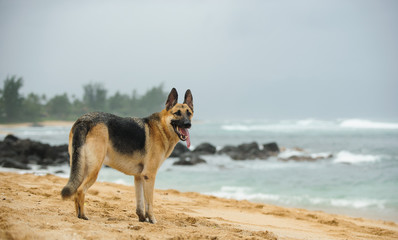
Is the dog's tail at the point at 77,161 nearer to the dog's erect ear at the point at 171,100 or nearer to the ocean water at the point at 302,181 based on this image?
the dog's erect ear at the point at 171,100

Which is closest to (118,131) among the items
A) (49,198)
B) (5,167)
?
(49,198)

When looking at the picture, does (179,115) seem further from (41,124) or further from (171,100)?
(41,124)

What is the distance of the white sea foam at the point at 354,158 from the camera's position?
22.2 metres

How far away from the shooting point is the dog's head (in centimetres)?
550

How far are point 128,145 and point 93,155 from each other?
0.57 metres

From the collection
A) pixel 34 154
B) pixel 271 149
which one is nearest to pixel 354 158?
pixel 271 149

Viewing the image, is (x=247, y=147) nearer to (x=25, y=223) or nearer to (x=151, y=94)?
(x=25, y=223)

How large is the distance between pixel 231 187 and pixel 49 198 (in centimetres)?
835

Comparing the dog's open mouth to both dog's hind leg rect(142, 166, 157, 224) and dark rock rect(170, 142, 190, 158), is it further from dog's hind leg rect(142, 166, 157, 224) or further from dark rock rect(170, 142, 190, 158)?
dark rock rect(170, 142, 190, 158)

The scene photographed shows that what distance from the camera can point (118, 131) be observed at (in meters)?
5.17

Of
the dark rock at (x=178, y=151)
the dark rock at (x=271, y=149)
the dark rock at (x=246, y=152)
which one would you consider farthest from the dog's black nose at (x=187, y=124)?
the dark rock at (x=271, y=149)

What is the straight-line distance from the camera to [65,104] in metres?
86.5

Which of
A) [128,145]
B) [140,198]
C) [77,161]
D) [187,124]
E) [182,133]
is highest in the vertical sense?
[187,124]

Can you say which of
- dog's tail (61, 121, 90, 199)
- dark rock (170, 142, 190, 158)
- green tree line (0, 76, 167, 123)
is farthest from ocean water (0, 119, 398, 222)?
green tree line (0, 76, 167, 123)
